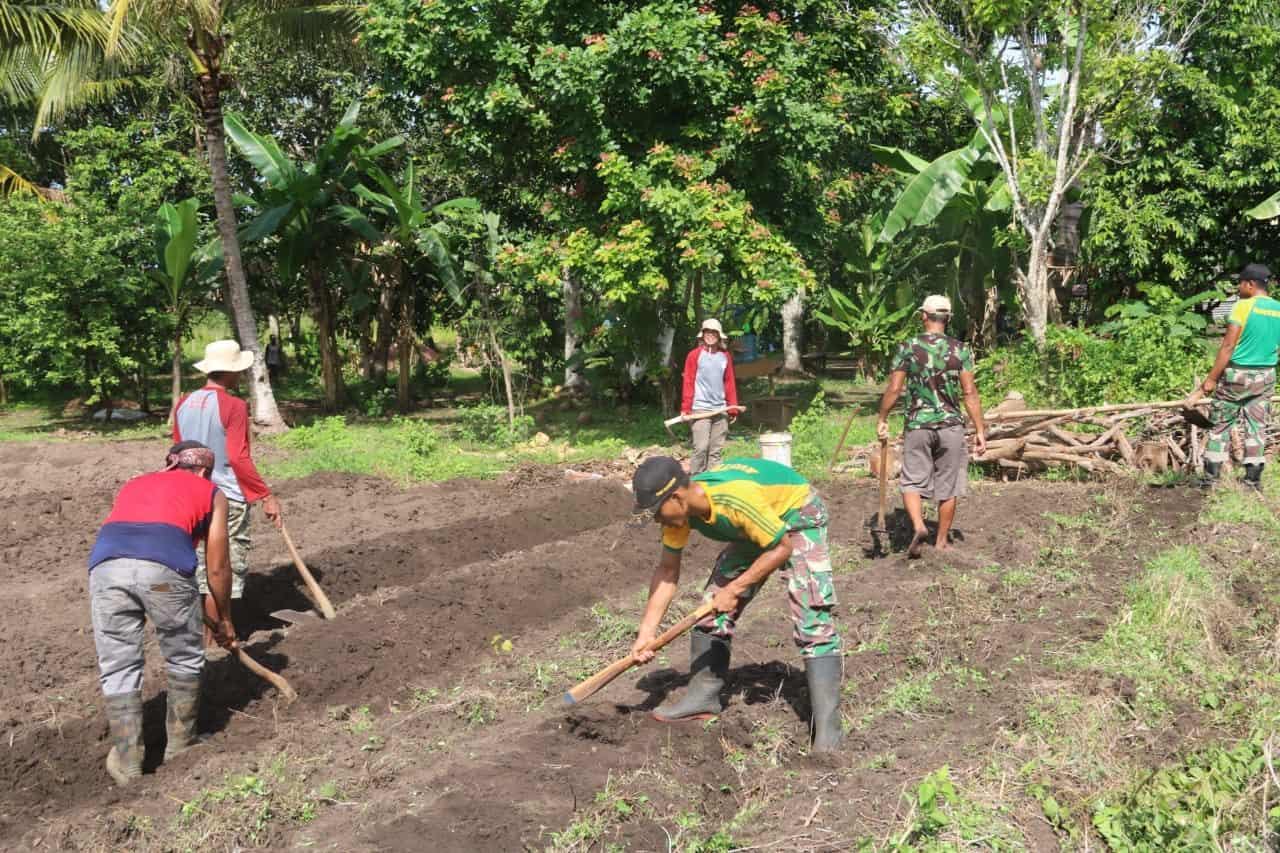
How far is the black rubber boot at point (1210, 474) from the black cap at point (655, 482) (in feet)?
21.8

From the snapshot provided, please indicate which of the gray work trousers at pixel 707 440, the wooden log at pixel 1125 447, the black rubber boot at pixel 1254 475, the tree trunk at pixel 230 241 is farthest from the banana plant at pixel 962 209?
the tree trunk at pixel 230 241

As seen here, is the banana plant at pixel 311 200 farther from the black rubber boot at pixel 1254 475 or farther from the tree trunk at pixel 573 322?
the black rubber boot at pixel 1254 475

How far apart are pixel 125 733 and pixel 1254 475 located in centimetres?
835

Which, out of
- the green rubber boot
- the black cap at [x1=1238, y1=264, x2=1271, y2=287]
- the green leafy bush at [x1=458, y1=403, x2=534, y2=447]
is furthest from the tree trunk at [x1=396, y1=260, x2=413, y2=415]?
the black cap at [x1=1238, y1=264, x2=1271, y2=287]

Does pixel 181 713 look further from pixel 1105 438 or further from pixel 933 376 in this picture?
pixel 1105 438

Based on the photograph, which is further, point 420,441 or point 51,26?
point 51,26

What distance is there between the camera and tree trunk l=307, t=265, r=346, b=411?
1881 cm

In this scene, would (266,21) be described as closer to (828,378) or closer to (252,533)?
(252,533)

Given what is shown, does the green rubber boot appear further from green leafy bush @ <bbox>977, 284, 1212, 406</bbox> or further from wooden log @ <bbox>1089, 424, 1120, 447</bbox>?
green leafy bush @ <bbox>977, 284, 1212, 406</bbox>

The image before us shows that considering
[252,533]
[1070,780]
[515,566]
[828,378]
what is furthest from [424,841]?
[828,378]

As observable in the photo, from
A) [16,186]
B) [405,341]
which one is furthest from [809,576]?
[16,186]

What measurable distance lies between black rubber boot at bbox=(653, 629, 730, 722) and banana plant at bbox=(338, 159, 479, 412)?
11.7 metres

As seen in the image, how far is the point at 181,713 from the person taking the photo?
17.3 feet

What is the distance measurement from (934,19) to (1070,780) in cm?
1218
